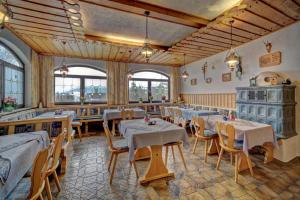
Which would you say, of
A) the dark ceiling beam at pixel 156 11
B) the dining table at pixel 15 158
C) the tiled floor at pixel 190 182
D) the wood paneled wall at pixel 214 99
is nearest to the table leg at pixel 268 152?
the tiled floor at pixel 190 182

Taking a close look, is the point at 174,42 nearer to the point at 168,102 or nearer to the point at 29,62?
the point at 168,102

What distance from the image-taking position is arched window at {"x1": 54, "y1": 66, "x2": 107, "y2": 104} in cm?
614

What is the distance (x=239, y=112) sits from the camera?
425cm

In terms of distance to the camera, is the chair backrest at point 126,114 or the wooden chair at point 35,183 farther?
the chair backrest at point 126,114

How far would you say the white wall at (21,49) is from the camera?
3.48m

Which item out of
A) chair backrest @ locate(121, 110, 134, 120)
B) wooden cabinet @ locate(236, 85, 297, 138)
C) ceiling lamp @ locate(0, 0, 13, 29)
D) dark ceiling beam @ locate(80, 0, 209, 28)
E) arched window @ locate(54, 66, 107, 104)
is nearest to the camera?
ceiling lamp @ locate(0, 0, 13, 29)

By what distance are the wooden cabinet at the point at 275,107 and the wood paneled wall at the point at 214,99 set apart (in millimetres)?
1132

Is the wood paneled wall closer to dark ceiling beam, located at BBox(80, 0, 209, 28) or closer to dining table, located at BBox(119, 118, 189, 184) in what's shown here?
dark ceiling beam, located at BBox(80, 0, 209, 28)

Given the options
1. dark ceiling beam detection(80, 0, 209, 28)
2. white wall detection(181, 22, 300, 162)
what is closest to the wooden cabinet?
white wall detection(181, 22, 300, 162)

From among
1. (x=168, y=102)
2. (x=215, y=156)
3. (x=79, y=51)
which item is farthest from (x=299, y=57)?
(x=79, y=51)

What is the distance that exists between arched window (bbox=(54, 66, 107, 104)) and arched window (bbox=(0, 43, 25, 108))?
55.4 inches

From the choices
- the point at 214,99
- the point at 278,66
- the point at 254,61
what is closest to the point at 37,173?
the point at 278,66

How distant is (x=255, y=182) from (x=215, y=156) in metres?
1.02

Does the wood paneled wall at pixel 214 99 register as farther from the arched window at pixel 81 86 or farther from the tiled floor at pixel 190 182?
the arched window at pixel 81 86
